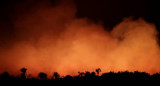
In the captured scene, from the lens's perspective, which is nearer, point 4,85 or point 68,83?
point 4,85

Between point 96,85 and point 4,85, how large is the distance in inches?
432

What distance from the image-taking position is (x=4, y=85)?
1895 centimetres

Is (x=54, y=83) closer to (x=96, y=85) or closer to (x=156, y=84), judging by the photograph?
(x=96, y=85)

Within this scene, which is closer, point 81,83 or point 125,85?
point 125,85

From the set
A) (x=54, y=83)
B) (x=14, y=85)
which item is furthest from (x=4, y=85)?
(x=54, y=83)

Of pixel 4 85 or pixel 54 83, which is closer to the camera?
pixel 4 85

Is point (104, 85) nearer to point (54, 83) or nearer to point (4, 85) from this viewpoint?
point (54, 83)

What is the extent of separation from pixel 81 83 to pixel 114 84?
411cm

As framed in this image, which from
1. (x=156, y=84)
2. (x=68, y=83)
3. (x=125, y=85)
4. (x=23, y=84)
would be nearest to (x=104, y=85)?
(x=125, y=85)

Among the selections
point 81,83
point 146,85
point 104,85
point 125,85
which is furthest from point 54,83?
point 146,85

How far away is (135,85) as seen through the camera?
1895cm

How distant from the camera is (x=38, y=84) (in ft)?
65.4

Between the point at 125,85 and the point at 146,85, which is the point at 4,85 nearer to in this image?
the point at 125,85

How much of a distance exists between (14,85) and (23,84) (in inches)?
40.3
